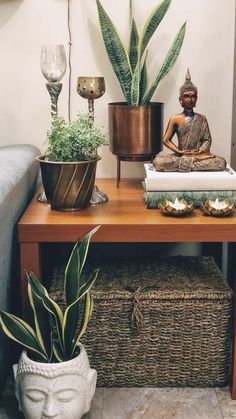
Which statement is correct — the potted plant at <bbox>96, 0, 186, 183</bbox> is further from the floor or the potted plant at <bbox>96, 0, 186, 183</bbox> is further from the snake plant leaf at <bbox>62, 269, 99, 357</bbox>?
the floor

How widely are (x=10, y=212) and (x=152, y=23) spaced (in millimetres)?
807

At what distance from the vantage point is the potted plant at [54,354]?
1493mm

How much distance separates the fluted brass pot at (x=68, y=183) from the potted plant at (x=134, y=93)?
26 cm

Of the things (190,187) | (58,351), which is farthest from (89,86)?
(58,351)

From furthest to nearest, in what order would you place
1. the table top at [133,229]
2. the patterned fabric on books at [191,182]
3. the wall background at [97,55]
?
the wall background at [97,55] → the patterned fabric on books at [191,182] → the table top at [133,229]

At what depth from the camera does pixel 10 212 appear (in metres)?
1.59

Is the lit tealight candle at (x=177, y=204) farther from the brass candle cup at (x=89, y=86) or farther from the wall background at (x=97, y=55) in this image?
the wall background at (x=97, y=55)

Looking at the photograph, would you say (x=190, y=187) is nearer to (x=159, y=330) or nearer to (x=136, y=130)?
(x=136, y=130)

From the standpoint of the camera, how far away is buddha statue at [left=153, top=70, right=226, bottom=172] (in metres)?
1.80

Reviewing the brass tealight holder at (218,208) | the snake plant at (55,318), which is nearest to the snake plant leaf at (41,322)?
the snake plant at (55,318)

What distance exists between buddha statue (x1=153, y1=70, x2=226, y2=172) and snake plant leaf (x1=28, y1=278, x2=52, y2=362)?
21.7 inches

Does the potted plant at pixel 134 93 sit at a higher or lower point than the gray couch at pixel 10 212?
higher

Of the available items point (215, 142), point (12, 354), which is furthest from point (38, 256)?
point (215, 142)

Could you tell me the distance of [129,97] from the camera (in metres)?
1.97
